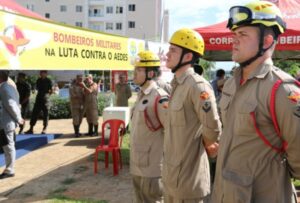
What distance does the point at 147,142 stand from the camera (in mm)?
3764

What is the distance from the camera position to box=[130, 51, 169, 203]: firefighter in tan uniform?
374cm

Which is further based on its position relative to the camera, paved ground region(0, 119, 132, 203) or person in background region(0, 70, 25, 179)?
person in background region(0, 70, 25, 179)

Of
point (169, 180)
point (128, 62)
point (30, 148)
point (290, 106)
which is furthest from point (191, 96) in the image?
point (30, 148)

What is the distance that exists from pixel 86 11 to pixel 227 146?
6550cm

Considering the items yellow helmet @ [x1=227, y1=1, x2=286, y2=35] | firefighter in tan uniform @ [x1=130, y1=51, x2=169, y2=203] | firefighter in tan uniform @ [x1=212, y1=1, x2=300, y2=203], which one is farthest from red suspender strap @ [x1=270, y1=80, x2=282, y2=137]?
firefighter in tan uniform @ [x1=130, y1=51, x2=169, y2=203]

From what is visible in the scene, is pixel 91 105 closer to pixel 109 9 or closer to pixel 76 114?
pixel 76 114

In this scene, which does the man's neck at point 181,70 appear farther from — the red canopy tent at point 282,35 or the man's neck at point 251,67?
the red canopy tent at point 282,35

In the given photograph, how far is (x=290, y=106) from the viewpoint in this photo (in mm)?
1881

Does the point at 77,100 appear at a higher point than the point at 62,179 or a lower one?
higher

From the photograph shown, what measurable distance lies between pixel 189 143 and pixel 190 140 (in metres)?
0.03

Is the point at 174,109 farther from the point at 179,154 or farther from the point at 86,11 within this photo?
the point at 86,11

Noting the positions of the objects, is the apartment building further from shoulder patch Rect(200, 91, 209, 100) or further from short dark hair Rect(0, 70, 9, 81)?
shoulder patch Rect(200, 91, 209, 100)

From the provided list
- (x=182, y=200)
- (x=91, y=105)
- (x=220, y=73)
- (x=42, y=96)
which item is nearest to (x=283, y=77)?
(x=182, y=200)

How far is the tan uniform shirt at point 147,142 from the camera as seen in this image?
3729 millimetres
